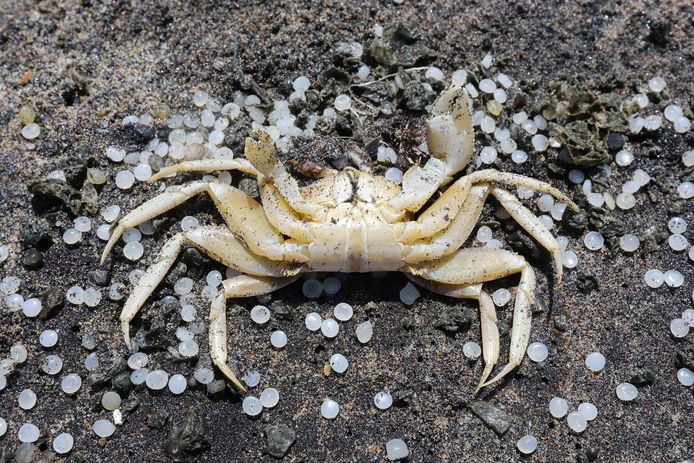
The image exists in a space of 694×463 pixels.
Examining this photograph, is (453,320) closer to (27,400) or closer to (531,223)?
(531,223)

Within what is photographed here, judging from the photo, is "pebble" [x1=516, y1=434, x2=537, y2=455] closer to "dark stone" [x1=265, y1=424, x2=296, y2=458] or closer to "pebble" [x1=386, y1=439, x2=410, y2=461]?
"pebble" [x1=386, y1=439, x2=410, y2=461]

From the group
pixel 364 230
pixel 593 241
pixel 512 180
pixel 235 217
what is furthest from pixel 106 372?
pixel 593 241

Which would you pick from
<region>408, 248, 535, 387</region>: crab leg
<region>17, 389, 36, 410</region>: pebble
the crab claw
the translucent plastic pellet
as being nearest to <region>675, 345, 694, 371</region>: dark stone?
<region>408, 248, 535, 387</region>: crab leg

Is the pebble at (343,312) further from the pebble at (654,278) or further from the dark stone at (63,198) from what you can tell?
the pebble at (654,278)

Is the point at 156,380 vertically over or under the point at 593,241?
under

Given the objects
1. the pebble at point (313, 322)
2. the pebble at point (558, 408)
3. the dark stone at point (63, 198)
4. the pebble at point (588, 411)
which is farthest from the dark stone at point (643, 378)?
the dark stone at point (63, 198)
